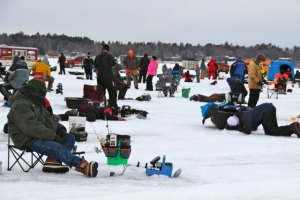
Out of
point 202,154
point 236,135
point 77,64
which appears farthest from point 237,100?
point 77,64

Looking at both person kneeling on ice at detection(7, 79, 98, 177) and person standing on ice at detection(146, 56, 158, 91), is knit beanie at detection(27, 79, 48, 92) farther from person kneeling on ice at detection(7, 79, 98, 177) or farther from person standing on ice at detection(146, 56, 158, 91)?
person standing on ice at detection(146, 56, 158, 91)

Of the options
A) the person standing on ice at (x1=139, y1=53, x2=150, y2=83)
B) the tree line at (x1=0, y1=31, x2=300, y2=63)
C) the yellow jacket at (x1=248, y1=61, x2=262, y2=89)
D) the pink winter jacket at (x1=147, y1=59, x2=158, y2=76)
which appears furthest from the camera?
the tree line at (x1=0, y1=31, x2=300, y2=63)

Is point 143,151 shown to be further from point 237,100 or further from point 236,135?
point 237,100

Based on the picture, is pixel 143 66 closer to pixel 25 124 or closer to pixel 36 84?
pixel 36 84

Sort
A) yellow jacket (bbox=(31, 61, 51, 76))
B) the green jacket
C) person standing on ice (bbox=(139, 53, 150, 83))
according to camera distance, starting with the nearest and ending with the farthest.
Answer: the green jacket → yellow jacket (bbox=(31, 61, 51, 76)) → person standing on ice (bbox=(139, 53, 150, 83))

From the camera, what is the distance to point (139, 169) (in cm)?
614

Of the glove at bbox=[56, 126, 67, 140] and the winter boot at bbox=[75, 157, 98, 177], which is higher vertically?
the glove at bbox=[56, 126, 67, 140]

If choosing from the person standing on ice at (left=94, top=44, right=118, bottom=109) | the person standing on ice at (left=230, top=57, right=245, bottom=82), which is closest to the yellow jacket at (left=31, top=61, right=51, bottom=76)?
the person standing on ice at (left=94, top=44, right=118, bottom=109)

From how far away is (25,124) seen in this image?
Answer: 5.50 metres

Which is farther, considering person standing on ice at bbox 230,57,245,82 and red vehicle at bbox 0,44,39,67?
red vehicle at bbox 0,44,39,67

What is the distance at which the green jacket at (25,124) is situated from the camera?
5.50 m

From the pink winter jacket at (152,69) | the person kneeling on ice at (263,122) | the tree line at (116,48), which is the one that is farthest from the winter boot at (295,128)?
the tree line at (116,48)

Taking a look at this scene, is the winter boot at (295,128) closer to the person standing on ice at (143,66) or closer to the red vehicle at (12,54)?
the person standing on ice at (143,66)

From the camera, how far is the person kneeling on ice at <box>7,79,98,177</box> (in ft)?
18.1
